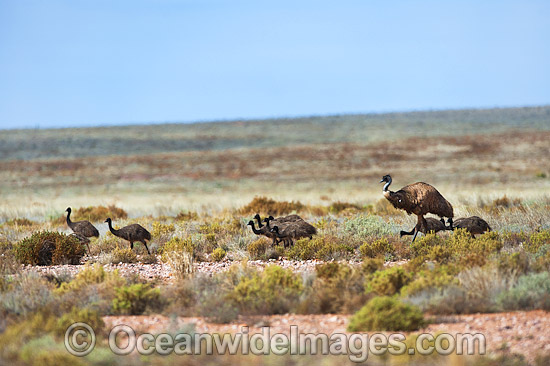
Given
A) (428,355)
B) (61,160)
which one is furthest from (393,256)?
(61,160)

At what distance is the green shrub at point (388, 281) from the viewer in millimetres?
8828

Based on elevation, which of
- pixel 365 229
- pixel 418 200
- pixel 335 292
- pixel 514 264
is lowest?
pixel 365 229

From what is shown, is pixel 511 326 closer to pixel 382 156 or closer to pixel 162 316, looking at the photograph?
pixel 162 316

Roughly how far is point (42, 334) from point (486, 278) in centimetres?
540

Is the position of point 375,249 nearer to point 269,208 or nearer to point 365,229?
point 365,229

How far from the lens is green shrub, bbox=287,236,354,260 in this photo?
1235 cm

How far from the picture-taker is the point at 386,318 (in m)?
7.45

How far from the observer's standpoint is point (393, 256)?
1240cm

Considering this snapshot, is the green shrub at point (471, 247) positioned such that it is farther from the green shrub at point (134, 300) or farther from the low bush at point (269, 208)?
the low bush at point (269, 208)

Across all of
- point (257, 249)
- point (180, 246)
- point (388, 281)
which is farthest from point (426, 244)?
point (180, 246)

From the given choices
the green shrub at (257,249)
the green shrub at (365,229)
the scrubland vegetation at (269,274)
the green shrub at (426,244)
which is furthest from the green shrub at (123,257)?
the green shrub at (426,244)

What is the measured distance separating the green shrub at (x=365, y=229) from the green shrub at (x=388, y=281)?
4.87 meters

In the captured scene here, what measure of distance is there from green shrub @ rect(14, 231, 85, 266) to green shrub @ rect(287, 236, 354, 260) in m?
4.15

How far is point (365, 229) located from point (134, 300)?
707 centimetres
